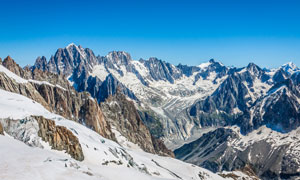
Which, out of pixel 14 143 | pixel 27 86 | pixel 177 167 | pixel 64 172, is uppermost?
pixel 27 86

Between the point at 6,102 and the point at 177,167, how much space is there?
270ft

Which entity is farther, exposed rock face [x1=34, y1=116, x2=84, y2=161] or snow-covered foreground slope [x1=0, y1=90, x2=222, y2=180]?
exposed rock face [x1=34, y1=116, x2=84, y2=161]

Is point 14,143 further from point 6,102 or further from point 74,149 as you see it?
point 6,102

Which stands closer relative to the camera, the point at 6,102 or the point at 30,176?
the point at 30,176

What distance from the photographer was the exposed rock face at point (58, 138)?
70.6 meters

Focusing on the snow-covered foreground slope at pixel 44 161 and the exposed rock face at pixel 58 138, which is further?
the exposed rock face at pixel 58 138

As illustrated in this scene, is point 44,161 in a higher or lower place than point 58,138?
lower

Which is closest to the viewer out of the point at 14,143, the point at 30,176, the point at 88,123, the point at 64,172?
the point at 30,176

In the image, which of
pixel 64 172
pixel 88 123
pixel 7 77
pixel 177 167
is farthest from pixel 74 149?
pixel 88 123

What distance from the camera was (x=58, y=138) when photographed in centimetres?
7188

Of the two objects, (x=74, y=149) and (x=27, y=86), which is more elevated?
(x=27, y=86)

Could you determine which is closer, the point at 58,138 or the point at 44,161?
the point at 44,161

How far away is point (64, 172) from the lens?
46188mm

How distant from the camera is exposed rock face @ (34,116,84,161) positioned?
232 ft
